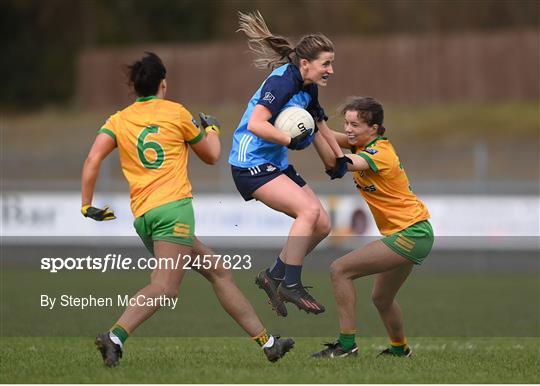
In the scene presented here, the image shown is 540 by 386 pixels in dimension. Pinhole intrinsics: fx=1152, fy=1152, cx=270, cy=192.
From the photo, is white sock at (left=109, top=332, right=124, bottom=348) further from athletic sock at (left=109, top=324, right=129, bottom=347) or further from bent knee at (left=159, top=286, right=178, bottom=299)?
bent knee at (left=159, top=286, right=178, bottom=299)

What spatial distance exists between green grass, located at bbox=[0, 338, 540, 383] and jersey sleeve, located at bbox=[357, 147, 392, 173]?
1.41m

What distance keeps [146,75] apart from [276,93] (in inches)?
37.8

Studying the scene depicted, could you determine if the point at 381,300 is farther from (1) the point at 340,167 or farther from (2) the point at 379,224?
(1) the point at 340,167

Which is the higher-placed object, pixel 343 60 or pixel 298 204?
pixel 298 204

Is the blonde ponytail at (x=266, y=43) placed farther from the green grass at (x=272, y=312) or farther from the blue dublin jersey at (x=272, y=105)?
the green grass at (x=272, y=312)

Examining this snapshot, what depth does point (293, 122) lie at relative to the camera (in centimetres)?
790

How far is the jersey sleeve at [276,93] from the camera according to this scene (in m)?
7.89

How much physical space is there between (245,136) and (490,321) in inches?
216

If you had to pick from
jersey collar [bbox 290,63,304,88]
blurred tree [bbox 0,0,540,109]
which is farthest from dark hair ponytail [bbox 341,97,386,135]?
blurred tree [bbox 0,0,540,109]

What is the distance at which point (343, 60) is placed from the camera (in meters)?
40.5

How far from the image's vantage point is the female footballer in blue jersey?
25.8 feet

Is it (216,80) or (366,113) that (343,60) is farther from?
(366,113)

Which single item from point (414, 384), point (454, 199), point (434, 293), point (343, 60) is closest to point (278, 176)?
point (414, 384)

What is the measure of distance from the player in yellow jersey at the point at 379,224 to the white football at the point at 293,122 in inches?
16.4
